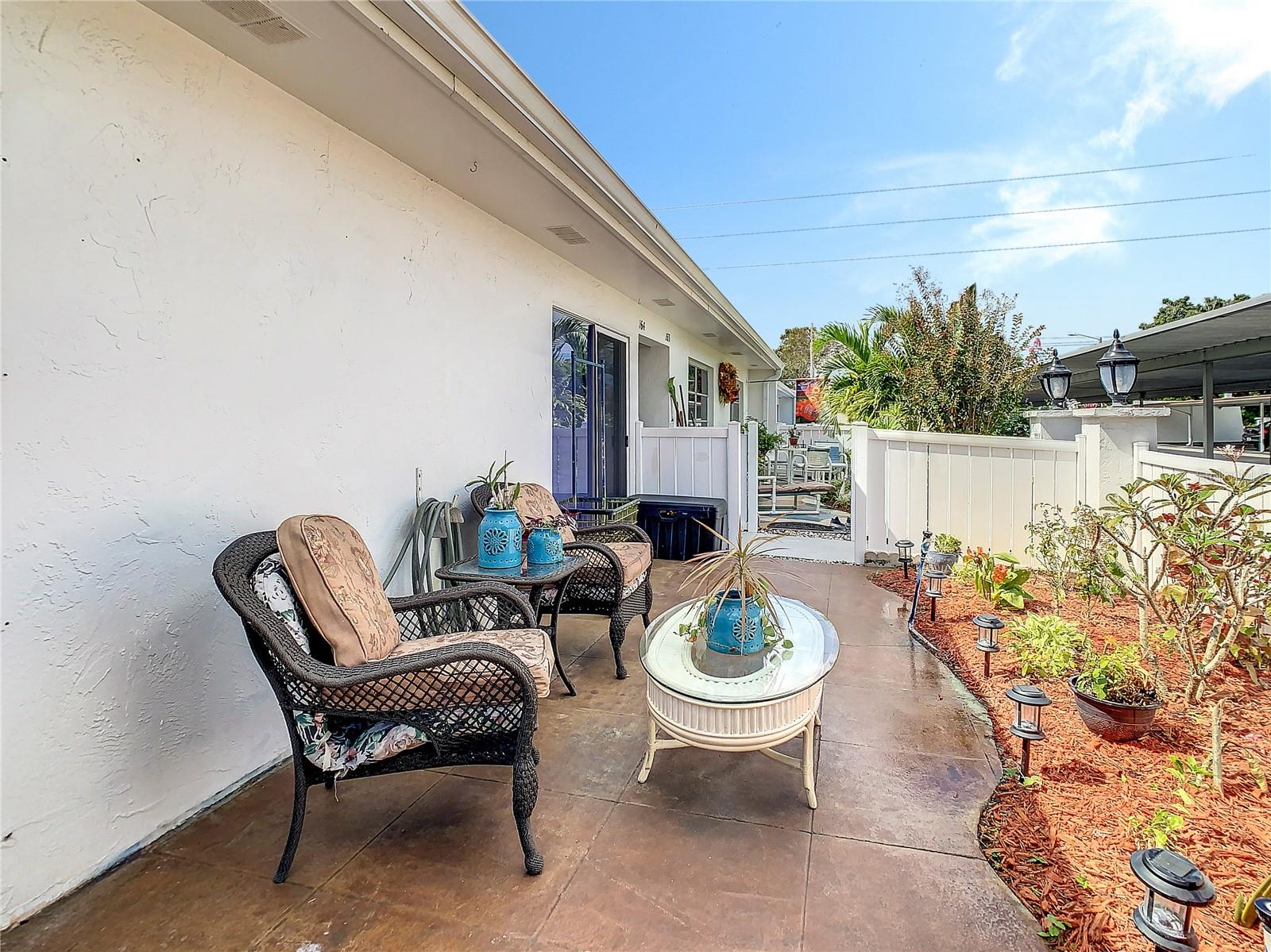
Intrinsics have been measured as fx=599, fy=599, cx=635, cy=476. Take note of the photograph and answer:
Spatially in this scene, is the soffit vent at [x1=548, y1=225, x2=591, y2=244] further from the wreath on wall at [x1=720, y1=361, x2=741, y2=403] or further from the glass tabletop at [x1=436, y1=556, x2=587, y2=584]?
the wreath on wall at [x1=720, y1=361, x2=741, y2=403]

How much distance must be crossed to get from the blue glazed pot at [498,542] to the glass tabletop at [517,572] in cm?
4

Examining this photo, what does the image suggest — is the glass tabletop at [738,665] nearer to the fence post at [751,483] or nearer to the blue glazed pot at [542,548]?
the blue glazed pot at [542,548]

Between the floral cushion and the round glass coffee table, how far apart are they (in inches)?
34.0

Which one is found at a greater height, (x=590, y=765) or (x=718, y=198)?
(x=718, y=198)

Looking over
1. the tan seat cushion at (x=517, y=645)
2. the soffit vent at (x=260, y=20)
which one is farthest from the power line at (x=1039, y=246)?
the tan seat cushion at (x=517, y=645)

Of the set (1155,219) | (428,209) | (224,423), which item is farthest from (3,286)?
(1155,219)

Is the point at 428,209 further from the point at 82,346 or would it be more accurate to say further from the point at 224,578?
the point at 224,578

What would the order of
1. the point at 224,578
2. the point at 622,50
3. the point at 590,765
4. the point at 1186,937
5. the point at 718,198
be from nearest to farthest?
the point at 1186,937 < the point at 224,578 < the point at 590,765 < the point at 622,50 < the point at 718,198

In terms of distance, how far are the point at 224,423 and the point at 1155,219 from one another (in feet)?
87.8

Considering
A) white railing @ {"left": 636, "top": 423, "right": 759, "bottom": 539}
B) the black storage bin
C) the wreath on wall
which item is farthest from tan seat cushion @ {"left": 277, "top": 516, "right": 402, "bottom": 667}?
the wreath on wall

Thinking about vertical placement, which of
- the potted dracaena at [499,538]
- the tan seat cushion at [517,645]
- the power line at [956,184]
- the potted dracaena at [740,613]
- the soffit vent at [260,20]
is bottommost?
the tan seat cushion at [517,645]

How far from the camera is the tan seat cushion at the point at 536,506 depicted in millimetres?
3967

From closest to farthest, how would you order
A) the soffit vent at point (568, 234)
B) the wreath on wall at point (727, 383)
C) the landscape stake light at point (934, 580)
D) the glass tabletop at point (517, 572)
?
the glass tabletop at point (517, 572)
the landscape stake light at point (934, 580)
the soffit vent at point (568, 234)
the wreath on wall at point (727, 383)

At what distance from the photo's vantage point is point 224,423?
231cm
